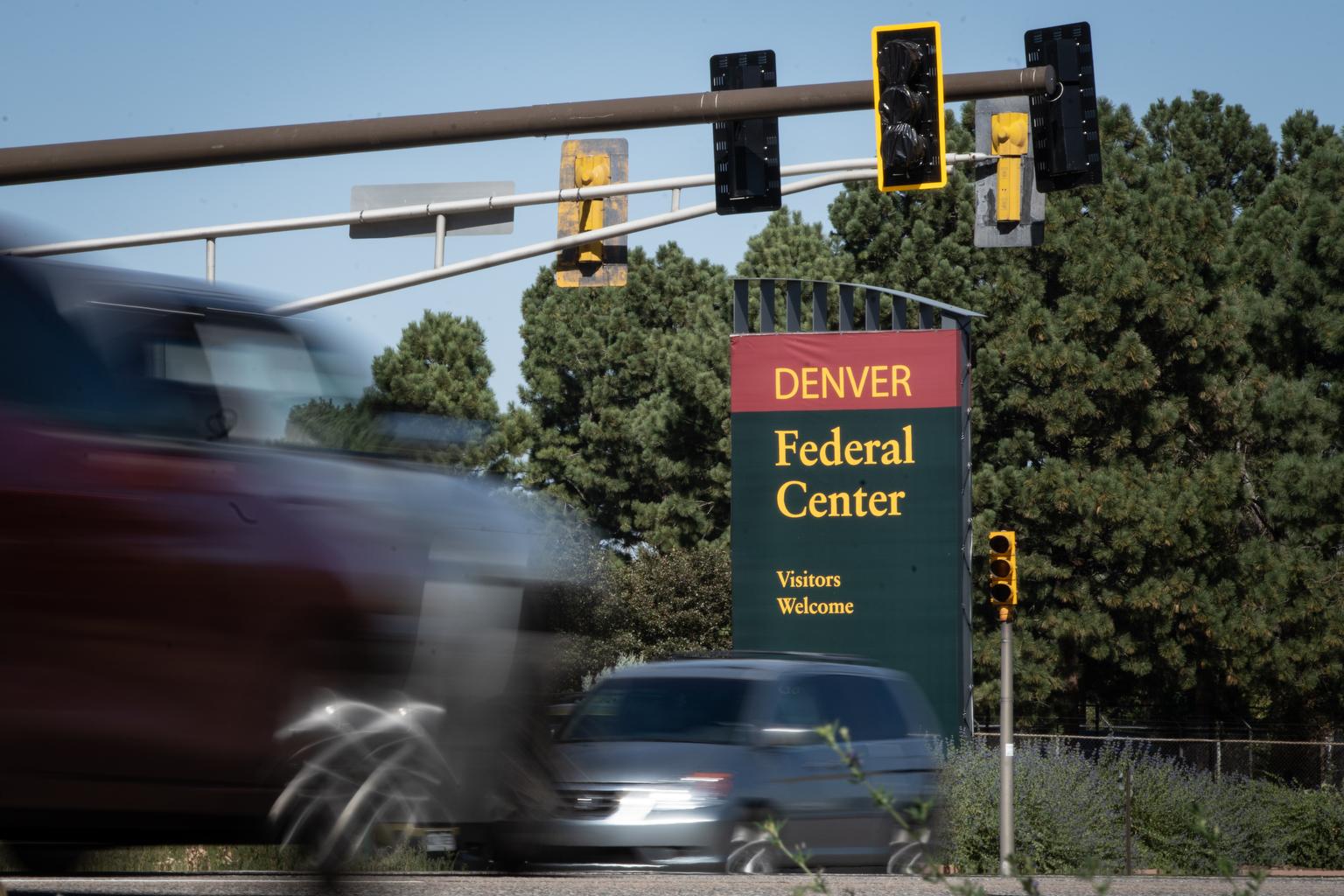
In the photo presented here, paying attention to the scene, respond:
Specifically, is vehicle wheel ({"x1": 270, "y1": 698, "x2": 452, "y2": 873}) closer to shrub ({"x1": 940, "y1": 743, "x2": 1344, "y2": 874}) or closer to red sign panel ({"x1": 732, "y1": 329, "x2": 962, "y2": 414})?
shrub ({"x1": 940, "y1": 743, "x2": 1344, "y2": 874})

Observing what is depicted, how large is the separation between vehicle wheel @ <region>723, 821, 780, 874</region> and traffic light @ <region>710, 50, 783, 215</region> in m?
4.90

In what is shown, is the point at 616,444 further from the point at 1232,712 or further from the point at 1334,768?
the point at 1334,768

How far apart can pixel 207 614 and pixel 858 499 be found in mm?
21430

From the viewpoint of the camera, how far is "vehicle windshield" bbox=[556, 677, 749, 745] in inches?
494

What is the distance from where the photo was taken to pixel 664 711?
42.3ft

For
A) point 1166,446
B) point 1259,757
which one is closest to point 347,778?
point 1259,757

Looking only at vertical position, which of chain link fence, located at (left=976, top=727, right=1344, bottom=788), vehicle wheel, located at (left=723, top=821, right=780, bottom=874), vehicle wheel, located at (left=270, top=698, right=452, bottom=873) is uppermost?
vehicle wheel, located at (left=270, top=698, right=452, bottom=873)

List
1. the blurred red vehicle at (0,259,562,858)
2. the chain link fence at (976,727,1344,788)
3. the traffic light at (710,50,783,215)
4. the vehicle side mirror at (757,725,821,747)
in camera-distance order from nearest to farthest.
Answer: the blurred red vehicle at (0,259,562,858) < the vehicle side mirror at (757,725,821,747) < the traffic light at (710,50,783,215) < the chain link fence at (976,727,1344,788)

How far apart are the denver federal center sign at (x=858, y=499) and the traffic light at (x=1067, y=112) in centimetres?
1247

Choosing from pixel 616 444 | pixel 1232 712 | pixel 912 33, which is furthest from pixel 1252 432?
pixel 912 33

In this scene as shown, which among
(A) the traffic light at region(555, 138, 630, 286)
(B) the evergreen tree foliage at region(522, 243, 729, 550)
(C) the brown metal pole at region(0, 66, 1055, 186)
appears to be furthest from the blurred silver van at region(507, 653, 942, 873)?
(B) the evergreen tree foliage at region(522, 243, 729, 550)

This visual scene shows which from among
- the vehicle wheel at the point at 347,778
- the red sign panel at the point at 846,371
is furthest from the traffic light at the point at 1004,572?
the vehicle wheel at the point at 347,778

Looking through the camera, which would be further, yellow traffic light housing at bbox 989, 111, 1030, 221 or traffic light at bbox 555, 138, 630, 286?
traffic light at bbox 555, 138, 630, 286

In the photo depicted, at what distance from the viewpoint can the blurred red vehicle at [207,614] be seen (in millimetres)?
5480
